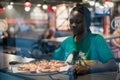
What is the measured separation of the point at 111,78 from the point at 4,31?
2.44ft

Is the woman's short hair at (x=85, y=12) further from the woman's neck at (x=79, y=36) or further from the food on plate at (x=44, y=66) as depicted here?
the food on plate at (x=44, y=66)

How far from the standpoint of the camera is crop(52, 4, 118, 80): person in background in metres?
1.49

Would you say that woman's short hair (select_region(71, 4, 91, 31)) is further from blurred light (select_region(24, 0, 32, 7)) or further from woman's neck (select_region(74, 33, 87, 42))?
blurred light (select_region(24, 0, 32, 7))

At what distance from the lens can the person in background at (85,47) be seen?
149cm

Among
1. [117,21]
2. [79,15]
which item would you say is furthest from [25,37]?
[117,21]

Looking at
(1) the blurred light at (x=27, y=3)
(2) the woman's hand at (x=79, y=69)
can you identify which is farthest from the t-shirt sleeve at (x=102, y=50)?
(1) the blurred light at (x=27, y=3)

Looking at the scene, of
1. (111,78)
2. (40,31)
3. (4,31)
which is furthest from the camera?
(4,31)

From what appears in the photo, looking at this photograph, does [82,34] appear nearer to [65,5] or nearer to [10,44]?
[65,5]

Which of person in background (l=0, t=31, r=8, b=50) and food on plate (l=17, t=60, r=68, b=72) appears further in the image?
person in background (l=0, t=31, r=8, b=50)

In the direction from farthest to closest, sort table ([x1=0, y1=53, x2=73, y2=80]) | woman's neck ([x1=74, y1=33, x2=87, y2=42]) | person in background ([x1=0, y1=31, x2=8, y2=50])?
person in background ([x1=0, y1=31, x2=8, y2=50]) < woman's neck ([x1=74, y1=33, x2=87, y2=42]) < table ([x1=0, y1=53, x2=73, y2=80])

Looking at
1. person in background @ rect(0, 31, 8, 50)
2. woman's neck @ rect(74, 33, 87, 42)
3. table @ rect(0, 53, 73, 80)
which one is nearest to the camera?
table @ rect(0, 53, 73, 80)

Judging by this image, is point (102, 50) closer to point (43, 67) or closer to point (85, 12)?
point (85, 12)

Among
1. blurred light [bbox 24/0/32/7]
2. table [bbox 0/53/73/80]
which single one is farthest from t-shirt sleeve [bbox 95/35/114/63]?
blurred light [bbox 24/0/32/7]

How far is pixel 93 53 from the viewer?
1526 millimetres
